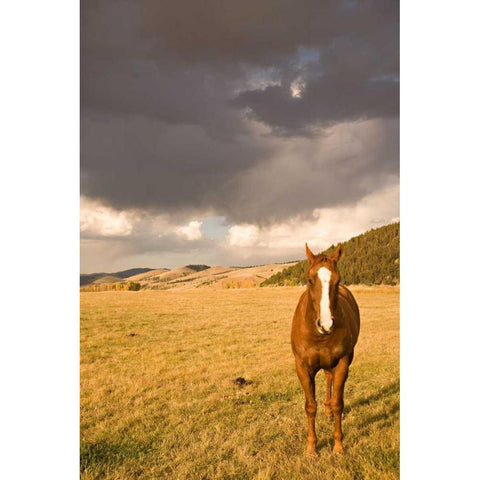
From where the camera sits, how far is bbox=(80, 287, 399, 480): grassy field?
4.07 meters

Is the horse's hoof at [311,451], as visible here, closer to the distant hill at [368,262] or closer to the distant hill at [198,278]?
the distant hill at [368,262]

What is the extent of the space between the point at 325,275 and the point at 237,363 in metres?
3.63

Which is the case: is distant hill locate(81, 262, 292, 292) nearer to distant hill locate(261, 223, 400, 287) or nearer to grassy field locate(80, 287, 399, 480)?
distant hill locate(261, 223, 400, 287)

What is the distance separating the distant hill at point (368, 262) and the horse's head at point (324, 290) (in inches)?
82.7

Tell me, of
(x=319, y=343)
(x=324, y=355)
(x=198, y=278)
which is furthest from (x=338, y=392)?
(x=198, y=278)

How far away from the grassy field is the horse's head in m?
1.54

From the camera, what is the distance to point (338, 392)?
386 cm

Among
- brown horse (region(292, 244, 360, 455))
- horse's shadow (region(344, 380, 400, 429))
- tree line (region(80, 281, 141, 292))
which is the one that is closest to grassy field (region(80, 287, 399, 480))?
horse's shadow (region(344, 380, 400, 429))

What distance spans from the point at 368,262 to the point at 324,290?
3163 millimetres

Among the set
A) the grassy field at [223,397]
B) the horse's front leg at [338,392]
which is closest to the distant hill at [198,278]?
the grassy field at [223,397]

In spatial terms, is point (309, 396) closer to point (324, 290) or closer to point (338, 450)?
point (338, 450)

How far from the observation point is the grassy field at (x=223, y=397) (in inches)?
160
